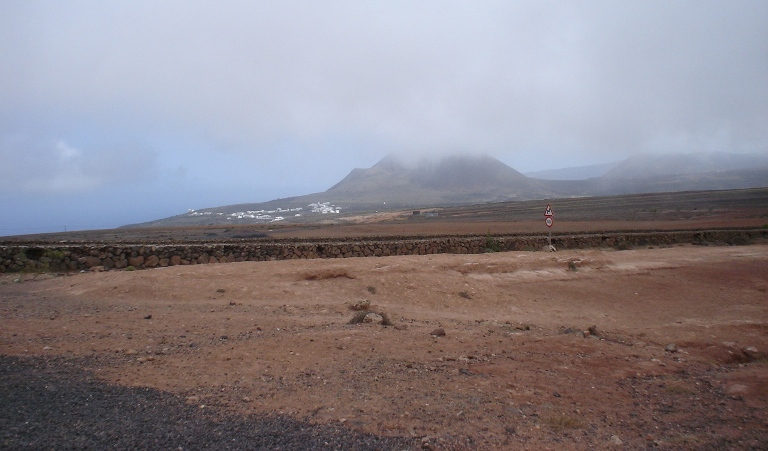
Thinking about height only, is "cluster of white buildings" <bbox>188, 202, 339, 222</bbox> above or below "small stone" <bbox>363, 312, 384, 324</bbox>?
above

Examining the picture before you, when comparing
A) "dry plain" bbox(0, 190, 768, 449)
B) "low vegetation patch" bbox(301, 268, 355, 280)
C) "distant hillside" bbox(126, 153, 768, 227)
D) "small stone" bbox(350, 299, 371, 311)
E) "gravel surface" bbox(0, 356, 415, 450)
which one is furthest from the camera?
"distant hillside" bbox(126, 153, 768, 227)

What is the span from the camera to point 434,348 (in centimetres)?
719

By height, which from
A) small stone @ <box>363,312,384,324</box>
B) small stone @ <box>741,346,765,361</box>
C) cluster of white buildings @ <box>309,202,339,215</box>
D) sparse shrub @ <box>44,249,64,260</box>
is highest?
cluster of white buildings @ <box>309,202,339,215</box>

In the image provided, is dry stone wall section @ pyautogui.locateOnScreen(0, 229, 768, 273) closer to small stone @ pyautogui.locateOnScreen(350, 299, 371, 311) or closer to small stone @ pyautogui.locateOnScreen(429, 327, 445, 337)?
small stone @ pyautogui.locateOnScreen(350, 299, 371, 311)

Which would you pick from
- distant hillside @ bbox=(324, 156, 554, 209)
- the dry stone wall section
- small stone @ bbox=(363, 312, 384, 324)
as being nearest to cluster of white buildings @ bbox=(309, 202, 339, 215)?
distant hillside @ bbox=(324, 156, 554, 209)

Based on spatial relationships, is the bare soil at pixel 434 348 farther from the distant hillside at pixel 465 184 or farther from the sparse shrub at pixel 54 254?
the distant hillside at pixel 465 184

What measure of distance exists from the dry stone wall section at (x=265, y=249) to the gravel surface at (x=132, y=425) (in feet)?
41.1

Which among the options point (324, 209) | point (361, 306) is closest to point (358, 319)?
point (361, 306)

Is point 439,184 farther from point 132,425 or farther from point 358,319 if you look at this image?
point 132,425

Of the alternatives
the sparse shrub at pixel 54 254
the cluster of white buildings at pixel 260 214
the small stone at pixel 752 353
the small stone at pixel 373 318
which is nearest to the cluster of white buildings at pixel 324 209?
the cluster of white buildings at pixel 260 214

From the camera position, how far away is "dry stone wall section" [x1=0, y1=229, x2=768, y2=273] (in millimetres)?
16516

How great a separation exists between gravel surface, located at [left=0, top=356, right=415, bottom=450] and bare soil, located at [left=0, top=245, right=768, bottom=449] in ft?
0.76

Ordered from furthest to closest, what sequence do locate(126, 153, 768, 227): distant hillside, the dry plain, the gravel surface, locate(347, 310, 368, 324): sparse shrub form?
locate(126, 153, 768, 227): distant hillside
locate(347, 310, 368, 324): sparse shrub
the dry plain
the gravel surface

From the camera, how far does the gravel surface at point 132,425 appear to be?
3775 mm
